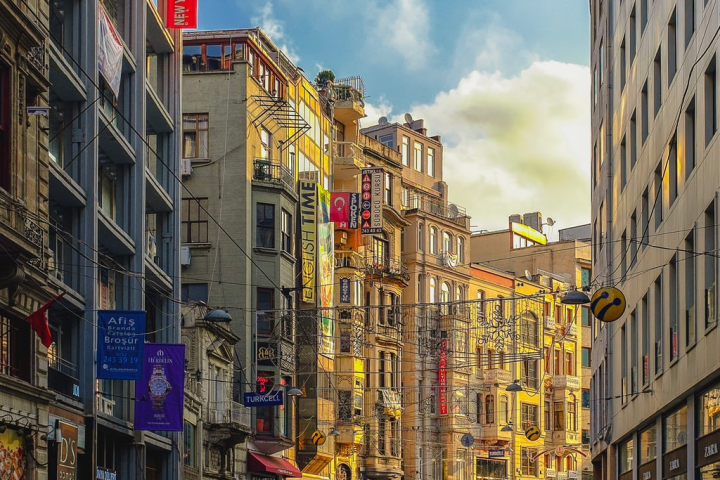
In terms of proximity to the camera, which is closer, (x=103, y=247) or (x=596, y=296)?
(x=596, y=296)

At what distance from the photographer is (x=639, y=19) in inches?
1479

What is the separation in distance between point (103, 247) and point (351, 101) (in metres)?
41.3

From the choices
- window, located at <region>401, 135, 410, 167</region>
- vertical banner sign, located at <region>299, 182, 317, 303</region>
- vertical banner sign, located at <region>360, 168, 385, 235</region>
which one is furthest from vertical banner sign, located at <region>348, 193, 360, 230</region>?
window, located at <region>401, 135, 410, 167</region>

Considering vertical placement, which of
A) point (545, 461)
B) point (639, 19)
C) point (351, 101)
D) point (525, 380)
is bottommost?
point (545, 461)

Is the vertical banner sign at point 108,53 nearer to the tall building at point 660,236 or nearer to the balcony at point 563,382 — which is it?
the tall building at point 660,236

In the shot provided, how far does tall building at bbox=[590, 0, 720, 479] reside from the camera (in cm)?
2569

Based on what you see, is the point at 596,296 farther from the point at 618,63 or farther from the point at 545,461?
the point at 545,461

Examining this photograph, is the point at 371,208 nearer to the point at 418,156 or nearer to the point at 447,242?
the point at 447,242

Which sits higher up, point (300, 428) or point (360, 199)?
point (360, 199)

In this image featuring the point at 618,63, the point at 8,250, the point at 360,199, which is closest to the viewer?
the point at 8,250

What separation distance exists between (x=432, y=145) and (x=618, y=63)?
175ft

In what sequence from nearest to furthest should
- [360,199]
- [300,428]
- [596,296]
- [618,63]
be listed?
[596,296] → [618,63] → [300,428] → [360,199]

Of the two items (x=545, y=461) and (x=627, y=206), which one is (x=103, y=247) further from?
(x=545, y=461)

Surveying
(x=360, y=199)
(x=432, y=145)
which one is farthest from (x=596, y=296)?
(x=432, y=145)
